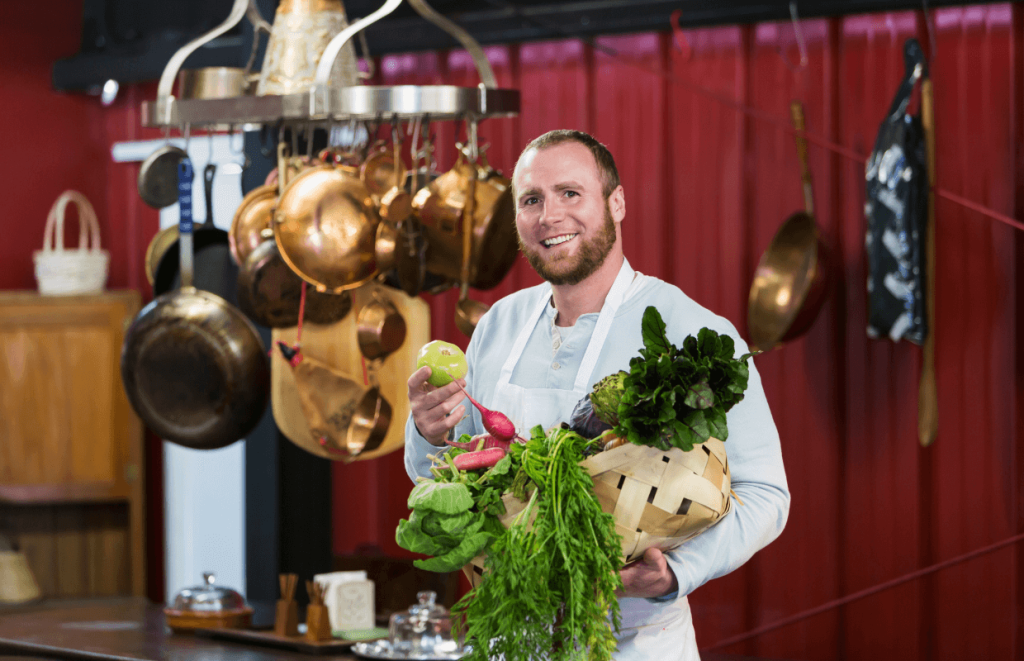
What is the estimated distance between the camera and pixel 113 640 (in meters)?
2.63

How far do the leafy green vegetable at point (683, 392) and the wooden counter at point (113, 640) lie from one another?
142cm

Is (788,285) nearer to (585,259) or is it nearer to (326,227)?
(326,227)

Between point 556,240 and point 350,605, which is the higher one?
point 556,240

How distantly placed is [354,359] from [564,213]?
1.30 metres

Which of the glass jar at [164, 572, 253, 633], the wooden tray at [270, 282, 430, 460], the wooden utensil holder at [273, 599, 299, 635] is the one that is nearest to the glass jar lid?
the glass jar at [164, 572, 253, 633]

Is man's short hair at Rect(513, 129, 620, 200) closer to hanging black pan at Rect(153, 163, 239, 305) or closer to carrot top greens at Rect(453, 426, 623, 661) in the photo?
carrot top greens at Rect(453, 426, 623, 661)

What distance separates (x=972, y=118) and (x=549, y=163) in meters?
1.86

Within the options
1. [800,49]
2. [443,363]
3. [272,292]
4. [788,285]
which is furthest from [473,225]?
[800,49]

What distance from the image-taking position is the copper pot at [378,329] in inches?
104

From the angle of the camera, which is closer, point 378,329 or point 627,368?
point 627,368

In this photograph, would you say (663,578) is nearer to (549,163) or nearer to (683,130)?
(549,163)

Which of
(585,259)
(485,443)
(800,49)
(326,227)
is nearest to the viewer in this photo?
(485,443)

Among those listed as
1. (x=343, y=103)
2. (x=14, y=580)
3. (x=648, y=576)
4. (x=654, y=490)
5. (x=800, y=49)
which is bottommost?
(x=14, y=580)

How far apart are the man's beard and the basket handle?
2928mm
